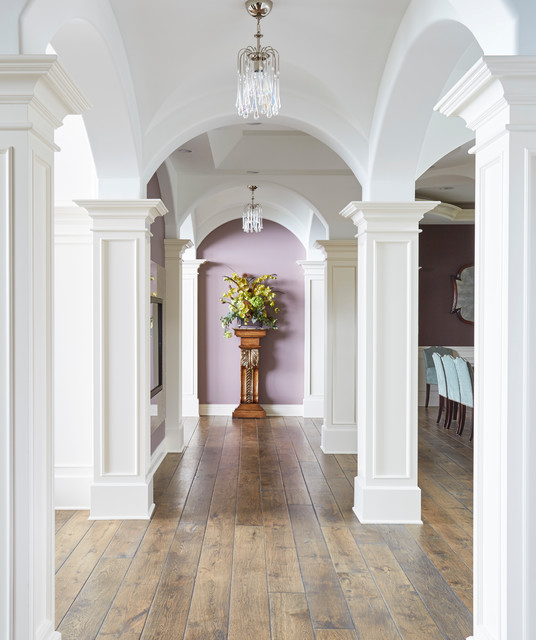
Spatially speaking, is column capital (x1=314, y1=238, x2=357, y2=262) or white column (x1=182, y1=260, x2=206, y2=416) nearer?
column capital (x1=314, y1=238, x2=357, y2=262)

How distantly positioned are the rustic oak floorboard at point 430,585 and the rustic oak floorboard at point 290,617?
1.96ft

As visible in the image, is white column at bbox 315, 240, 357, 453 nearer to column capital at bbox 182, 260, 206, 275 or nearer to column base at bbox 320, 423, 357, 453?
column base at bbox 320, 423, 357, 453

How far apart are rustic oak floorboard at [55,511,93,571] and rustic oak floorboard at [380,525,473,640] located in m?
1.94

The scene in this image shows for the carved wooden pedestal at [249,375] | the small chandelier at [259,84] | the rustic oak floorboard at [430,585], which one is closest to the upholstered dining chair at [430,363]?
the carved wooden pedestal at [249,375]

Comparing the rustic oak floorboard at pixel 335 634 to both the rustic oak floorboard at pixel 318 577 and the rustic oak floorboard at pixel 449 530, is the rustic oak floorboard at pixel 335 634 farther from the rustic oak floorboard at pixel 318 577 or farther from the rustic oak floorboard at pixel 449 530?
the rustic oak floorboard at pixel 449 530

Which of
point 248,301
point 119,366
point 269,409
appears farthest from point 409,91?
point 269,409

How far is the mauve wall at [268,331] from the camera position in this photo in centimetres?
972

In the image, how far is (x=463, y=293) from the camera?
997 cm

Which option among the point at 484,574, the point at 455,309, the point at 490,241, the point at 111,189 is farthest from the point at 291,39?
the point at 455,309

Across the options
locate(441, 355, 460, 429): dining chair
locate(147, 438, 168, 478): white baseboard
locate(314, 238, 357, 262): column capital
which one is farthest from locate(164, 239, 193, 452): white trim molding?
locate(441, 355, 460, 429): dining chair

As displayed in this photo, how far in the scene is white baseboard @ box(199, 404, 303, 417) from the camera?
9648 millimetres

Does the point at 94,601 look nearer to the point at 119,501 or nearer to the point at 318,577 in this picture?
the point at 318,577

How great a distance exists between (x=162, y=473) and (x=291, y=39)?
151 inches

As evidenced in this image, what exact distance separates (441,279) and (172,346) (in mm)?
5160
